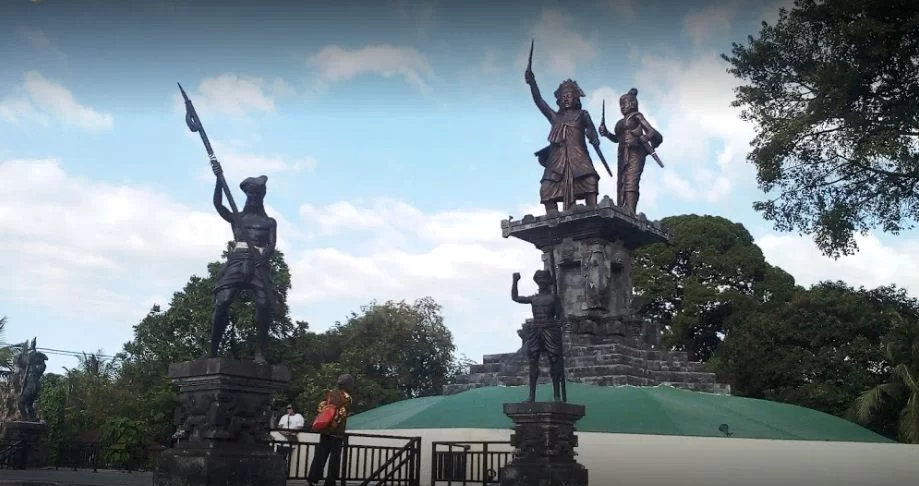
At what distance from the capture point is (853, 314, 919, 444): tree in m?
23.0

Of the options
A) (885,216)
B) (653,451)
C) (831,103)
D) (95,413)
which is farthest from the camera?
(95,413)

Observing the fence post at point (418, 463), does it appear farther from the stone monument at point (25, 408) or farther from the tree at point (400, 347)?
the tree at point (400, 347)

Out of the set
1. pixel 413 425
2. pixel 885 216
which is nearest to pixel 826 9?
pixel 885 216

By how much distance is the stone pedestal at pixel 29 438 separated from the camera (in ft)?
54.1

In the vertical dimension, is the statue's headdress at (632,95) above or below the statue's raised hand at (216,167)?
above

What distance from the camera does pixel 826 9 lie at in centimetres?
1608

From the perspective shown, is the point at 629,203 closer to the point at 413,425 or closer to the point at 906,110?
the point at 906,110

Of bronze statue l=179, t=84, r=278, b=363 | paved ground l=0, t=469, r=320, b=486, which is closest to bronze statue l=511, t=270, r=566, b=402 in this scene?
paved ground l=0, t=469, r=320, b=486

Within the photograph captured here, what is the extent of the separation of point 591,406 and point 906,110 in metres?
8.31

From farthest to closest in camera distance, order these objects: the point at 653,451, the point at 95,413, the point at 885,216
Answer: the point at 95,413 < the point at 885,216 < the point at 653,451

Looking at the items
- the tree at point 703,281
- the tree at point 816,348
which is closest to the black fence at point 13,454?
the tree at point 816,348

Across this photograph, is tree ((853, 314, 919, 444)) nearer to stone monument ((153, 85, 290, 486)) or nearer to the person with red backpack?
the person with red backpack

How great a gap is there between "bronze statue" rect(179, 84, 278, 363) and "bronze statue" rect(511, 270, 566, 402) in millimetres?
4663

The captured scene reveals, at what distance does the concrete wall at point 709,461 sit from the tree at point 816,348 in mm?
14078
